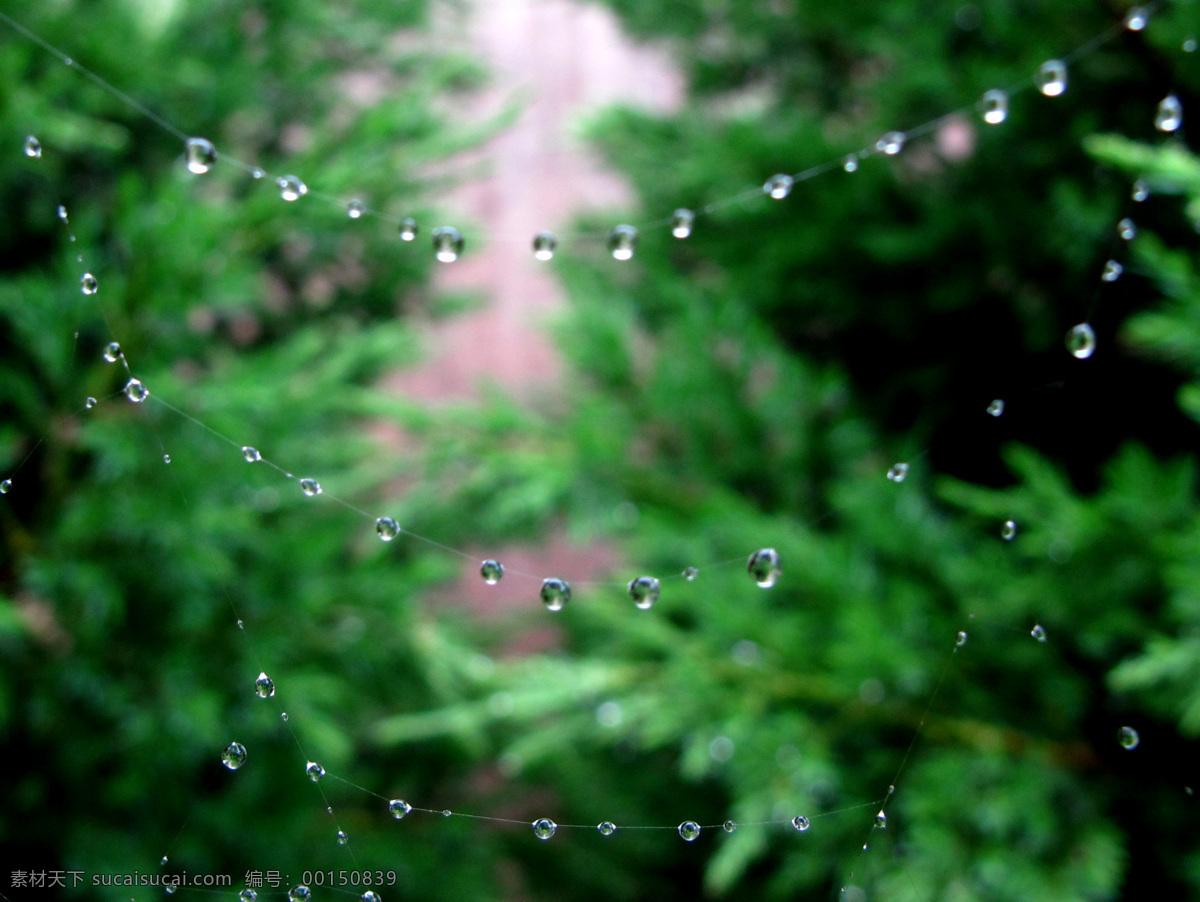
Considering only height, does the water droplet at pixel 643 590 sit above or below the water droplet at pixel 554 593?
below

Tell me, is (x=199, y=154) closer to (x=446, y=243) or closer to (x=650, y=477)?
(x=446, y=243)

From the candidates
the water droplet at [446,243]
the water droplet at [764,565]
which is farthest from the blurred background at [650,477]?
the water droplet at [446,243]

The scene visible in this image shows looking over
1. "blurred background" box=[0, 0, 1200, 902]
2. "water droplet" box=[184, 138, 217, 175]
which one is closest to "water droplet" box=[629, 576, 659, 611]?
"blurred background" box=[0, 0, 1200, 902]

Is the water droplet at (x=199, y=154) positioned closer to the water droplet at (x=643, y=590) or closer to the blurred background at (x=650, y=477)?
the blurred background at (x=650, y=477)

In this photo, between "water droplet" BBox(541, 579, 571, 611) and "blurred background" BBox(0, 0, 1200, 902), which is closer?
"water droplet" BBox(541, 579, 571, 611)

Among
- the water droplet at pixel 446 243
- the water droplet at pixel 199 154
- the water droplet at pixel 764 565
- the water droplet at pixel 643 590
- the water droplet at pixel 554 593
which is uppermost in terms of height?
the water droplet at pixel 199 154

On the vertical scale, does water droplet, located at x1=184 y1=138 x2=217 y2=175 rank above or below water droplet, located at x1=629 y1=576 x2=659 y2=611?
above

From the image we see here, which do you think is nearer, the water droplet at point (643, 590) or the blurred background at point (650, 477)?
the water droplet at point (643, 590)

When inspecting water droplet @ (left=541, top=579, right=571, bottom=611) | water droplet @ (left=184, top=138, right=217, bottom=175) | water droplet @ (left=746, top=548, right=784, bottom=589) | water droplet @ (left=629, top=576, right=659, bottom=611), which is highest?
water droplet @ (left=184, top=138, right=217, bottom=175)

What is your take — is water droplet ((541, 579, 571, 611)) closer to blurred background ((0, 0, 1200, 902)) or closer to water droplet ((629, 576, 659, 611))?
water droplet ((629, 576, 659, 611))
